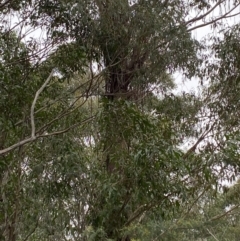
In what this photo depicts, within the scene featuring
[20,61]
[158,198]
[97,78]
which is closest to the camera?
[158,198]

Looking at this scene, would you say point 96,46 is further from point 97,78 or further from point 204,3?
point 204,3

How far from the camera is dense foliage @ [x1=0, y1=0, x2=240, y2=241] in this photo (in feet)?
12.3

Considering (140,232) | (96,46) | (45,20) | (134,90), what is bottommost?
(140,232)

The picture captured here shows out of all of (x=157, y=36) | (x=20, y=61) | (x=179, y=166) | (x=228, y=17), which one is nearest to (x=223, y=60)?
(x=228, y=17)

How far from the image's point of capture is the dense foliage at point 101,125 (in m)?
3.76

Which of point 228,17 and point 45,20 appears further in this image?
point 228,17

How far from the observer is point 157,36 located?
14.4 feet

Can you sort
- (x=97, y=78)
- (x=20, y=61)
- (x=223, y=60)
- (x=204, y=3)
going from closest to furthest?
(x=20, y=61) → (x=97, y=78) → (x=223, y=60) → (x=204, y=3)

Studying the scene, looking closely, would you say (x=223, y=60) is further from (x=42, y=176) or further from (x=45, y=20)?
(x=42, y=176)

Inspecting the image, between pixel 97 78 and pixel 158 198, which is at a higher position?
pixel 97 78

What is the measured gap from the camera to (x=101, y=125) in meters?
4.05

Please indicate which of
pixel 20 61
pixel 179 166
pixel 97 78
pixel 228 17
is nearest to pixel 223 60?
pixel 228 17

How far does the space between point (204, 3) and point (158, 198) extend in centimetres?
266

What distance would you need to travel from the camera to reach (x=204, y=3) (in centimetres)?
537
